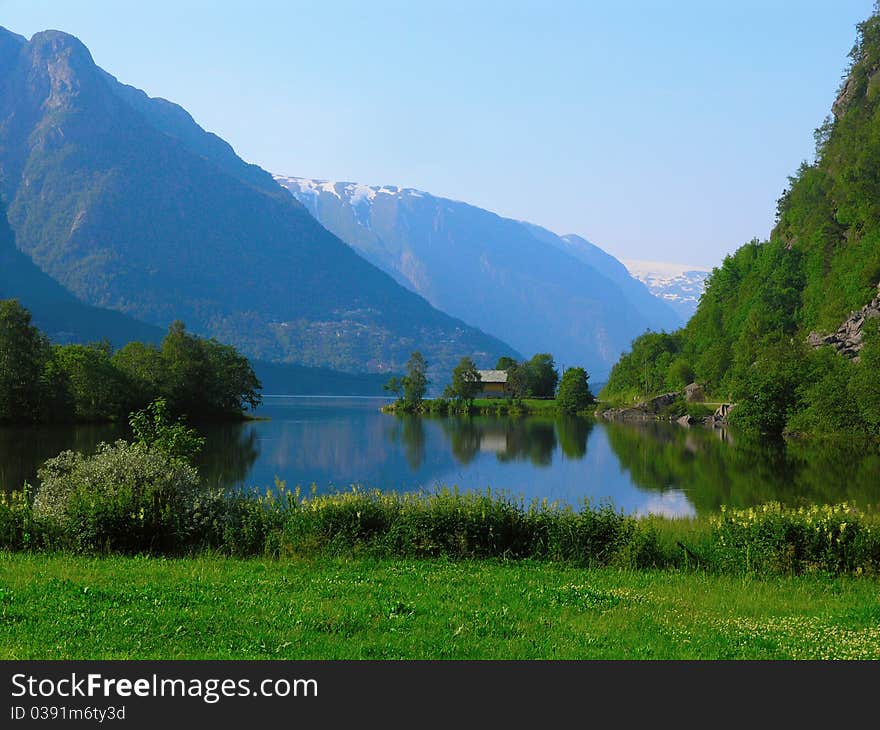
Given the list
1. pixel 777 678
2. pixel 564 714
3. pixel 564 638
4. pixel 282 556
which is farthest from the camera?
pixel 282 556

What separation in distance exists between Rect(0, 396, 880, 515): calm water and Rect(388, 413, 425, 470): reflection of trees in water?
0.16 m

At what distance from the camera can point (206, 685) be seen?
786 cm

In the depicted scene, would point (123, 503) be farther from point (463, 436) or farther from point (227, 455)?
point (463, 436)

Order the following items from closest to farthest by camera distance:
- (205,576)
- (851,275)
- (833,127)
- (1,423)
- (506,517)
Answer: (205,576)
(506,517)
(1,423)
(851,275)
(833,127)

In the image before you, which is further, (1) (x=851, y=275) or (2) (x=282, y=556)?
(1) (x=851, y=275)

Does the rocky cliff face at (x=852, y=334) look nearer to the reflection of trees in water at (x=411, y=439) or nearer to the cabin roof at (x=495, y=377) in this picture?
the reflection of trees in water at (x=411, y=439)

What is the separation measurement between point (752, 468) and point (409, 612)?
50419 mm

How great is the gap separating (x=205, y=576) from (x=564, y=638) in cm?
675

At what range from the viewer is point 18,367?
8019cm

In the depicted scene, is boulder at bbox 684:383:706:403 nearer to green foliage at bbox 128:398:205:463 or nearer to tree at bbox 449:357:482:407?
tree at bbox 449:357:482:407

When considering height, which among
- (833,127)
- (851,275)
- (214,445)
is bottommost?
(214,445)

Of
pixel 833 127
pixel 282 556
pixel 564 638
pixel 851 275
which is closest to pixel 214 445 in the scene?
pixel 282 556

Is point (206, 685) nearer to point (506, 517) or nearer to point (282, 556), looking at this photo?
point (282, 556)

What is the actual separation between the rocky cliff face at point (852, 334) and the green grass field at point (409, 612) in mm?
83984
